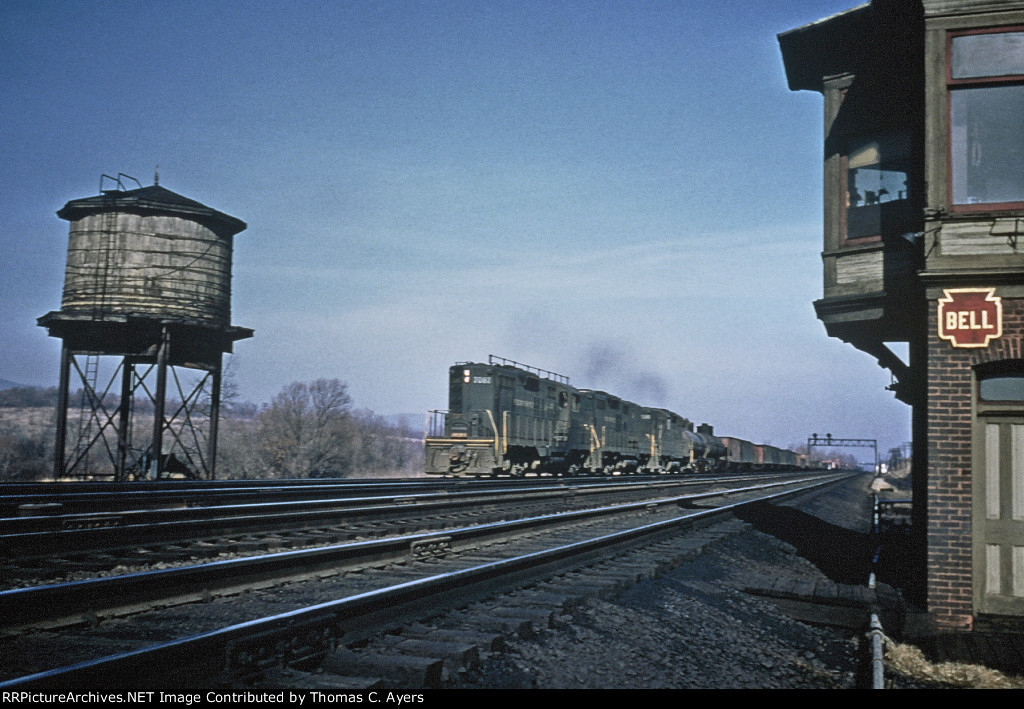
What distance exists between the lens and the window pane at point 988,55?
26.9 feet

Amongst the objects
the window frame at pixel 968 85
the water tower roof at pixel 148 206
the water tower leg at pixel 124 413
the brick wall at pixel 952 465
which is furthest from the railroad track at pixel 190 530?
the water tower roof at pixel 148 206

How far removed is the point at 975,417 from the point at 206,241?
25.1m

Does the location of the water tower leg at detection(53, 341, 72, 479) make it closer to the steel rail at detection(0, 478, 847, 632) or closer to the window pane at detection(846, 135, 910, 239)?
the steel rail at detection(0, 478, 847, 632)

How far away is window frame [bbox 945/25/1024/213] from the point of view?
8.15m

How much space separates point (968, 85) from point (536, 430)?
22.2 meters

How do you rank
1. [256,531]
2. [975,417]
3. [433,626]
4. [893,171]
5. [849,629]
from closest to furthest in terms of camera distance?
[433,626] < [849,629] < [975,417] < [256,531] < [893,171]

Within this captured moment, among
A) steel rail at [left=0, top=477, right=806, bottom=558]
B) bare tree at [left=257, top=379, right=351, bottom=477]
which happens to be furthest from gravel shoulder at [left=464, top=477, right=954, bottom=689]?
bare tree at [left=257, top=379, right=351, bottom=477]

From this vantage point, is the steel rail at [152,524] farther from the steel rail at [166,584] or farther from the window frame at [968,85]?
the window frame at [968,85]

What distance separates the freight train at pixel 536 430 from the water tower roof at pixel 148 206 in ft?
32.5

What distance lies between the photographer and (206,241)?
27.3 m

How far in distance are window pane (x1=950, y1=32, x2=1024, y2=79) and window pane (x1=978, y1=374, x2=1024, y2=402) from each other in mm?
3208
